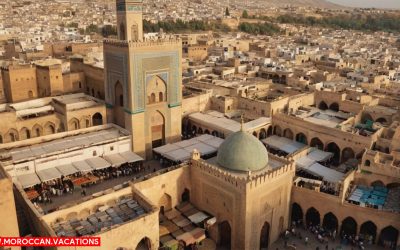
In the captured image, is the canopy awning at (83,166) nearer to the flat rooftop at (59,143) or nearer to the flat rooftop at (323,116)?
the flat rooftop at (59,143)

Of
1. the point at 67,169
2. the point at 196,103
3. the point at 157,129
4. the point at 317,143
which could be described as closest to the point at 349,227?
the point at 317,143

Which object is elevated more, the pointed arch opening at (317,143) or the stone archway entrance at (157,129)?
the stone archway entrance at (157,129)

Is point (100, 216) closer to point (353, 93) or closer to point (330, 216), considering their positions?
point (330, 216)

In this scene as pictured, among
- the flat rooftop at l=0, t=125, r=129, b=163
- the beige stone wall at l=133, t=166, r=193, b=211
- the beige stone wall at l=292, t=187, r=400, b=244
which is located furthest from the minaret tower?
the beige stone wall at l=292, t=187, r=400, b=244

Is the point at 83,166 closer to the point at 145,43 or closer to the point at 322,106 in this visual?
the point at 145,43

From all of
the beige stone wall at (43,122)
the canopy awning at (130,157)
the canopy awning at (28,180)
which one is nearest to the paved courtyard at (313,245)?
the canopy awning at (130,157)

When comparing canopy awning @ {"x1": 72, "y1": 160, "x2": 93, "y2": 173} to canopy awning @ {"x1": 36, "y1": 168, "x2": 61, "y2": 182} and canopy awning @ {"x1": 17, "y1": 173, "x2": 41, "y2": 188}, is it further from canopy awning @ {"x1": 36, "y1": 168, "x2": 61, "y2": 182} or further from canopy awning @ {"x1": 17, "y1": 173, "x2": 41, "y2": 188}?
canopy awning @ {"x1": 17, "y1": 173, "x2": 41, "y2": 188}
